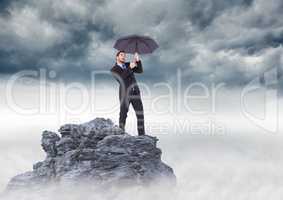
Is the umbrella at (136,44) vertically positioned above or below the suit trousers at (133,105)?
above

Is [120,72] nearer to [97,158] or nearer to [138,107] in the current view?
[138,107]

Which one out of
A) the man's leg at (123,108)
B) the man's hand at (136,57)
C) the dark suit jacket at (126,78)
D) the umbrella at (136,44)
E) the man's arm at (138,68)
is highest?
the umbrella at (136,44)

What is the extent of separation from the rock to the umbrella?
16.1 ft

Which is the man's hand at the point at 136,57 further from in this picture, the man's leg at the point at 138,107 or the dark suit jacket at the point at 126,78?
the man's leg at the point at 138,107

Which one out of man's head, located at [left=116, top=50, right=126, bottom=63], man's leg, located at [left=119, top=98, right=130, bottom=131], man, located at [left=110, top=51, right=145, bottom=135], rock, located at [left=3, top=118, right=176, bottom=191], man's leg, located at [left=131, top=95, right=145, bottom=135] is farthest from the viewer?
man's leg, located at [left=131, top=95, right=145, bottom=135]

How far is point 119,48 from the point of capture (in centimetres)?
2616

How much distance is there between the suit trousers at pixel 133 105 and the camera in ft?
89.0

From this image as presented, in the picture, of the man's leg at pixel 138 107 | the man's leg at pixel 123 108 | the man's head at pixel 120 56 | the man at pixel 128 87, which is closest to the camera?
the man's head at pixel 120 56

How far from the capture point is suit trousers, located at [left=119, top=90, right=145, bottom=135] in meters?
27.1

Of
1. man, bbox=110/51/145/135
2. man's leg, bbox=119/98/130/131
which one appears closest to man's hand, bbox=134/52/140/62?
man, bbox=110/51/145/135

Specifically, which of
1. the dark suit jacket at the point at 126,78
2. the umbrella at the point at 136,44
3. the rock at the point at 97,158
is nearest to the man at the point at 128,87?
the dark suit jacket at the point at 126,78

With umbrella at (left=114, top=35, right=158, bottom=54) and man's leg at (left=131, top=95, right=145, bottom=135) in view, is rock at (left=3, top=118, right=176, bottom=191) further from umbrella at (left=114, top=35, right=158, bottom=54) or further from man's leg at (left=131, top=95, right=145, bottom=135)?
umbrella at (left=114, top=35, right=158, bottom=54)

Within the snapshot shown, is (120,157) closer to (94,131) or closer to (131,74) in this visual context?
(94,131)

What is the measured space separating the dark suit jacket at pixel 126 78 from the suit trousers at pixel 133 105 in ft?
0.60
